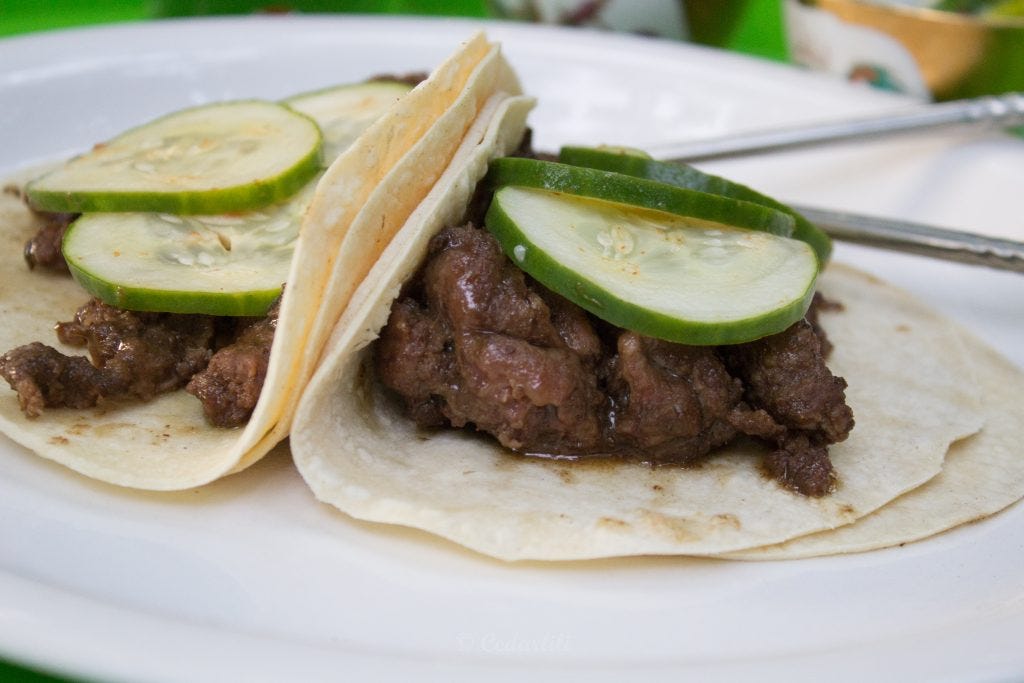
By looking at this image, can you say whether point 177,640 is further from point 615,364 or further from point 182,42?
point 182,42

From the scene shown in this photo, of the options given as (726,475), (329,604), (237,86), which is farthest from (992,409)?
(237,86)

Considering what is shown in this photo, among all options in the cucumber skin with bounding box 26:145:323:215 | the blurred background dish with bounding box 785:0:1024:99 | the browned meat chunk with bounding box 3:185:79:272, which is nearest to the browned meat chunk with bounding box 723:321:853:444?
the cucumber skin with bounding box 26:145:323:215

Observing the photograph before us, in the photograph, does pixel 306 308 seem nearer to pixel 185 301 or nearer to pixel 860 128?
pixel 185 301

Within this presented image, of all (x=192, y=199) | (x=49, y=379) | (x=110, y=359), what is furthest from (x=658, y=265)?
(x=49, y=379)

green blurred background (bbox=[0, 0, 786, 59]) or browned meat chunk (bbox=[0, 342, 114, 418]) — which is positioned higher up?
browned meat chunk (bbox=[0, 342, 114, 418])

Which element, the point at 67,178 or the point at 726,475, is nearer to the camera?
the point at 726,475

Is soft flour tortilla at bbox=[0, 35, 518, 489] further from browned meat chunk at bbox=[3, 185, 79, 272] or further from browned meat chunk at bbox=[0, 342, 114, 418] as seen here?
browned meat chunk at bbox=[3, 185, 79, 272]
